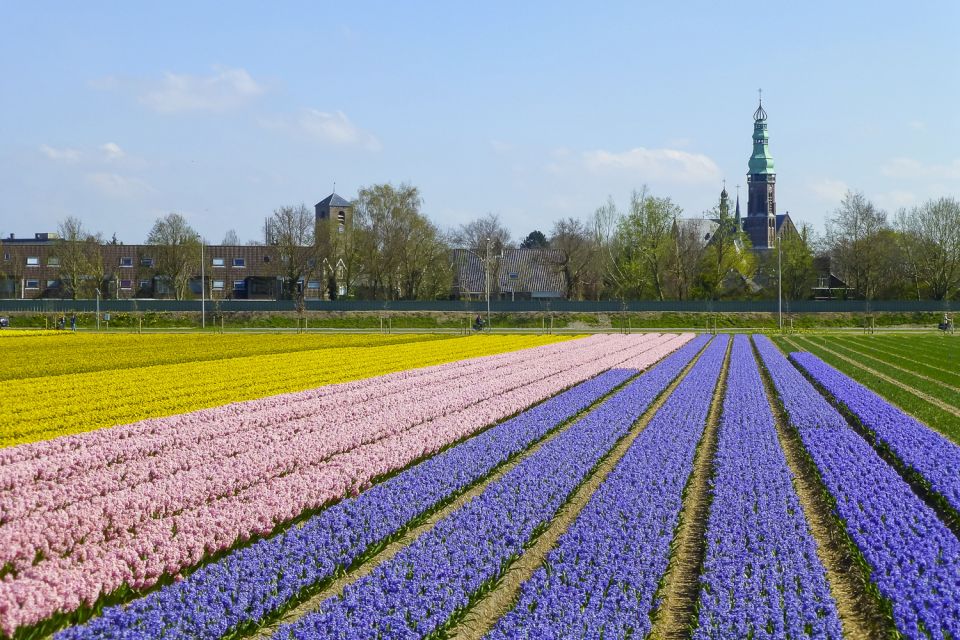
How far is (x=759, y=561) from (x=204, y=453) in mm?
8607

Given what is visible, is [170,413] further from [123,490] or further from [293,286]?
[293,286]

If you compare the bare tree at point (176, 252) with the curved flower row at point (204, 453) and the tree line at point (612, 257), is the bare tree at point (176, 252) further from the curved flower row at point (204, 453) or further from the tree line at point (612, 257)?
the curved flower row at point (204, 453)

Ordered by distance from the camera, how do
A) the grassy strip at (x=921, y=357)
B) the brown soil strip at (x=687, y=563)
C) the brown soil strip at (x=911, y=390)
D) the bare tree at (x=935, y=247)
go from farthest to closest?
the bare tree at (x=935, y=247) < the grassy strip at (x=921, y=357) < the brown soil strip at (x=911, y=390) < the brown soil strip at (x=687, y=563)

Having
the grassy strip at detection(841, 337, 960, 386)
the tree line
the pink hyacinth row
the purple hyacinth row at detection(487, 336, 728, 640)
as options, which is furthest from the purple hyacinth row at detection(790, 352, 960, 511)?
the tree line

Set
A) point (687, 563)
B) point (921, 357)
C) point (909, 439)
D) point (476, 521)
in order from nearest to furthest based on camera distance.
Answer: point (687, 563) → point (476, 521) → point (909, 439) → point (921, 357)

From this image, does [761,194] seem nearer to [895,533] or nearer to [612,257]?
[612,257]

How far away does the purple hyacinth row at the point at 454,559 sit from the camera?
22.3ft

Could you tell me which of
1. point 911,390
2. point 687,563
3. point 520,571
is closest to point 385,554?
point 520,571

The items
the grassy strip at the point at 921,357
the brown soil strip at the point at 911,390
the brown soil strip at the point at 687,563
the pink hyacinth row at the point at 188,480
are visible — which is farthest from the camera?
the grassy strip at the point at 921,357

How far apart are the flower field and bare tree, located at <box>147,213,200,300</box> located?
94.4m

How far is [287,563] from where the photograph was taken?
325 inches

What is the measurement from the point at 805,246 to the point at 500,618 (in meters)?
103

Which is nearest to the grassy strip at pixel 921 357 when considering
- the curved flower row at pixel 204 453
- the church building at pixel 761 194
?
the curved flower row at pixel 204 453

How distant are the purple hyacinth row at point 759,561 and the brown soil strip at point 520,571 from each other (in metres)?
1.58
